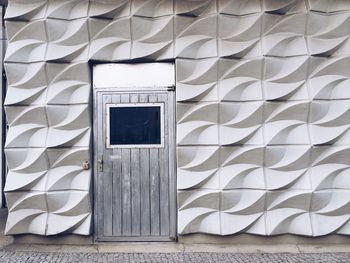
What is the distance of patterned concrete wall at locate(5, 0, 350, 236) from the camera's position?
506cm

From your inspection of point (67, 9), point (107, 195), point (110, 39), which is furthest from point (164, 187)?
point (67, 9)

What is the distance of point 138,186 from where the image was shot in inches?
206

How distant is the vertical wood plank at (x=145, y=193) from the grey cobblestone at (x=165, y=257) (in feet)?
1.50

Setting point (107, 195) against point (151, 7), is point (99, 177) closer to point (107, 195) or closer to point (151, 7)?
point (107, 195)

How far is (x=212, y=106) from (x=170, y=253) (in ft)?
6.98

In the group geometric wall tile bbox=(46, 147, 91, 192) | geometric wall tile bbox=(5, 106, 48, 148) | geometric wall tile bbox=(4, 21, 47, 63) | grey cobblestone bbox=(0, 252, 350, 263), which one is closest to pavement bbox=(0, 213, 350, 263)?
grey cobblestone bbox=(0, 252, 350, 263)

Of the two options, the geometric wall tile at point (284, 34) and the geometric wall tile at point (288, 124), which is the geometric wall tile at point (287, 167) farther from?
the geometric wall tile at point (284, 34)

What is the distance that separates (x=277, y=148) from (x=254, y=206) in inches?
34.9

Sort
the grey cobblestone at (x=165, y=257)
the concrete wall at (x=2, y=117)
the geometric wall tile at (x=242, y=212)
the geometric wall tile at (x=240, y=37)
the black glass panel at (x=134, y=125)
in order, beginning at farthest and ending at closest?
the concrete wall at (x=2, y=117), the black glass panel at (x=134, y=125), the geometric wall tile at (x=240, y=37), the geometric wall tile at (x=242, y=212), the grey cobblestone at (x=165, y=257)

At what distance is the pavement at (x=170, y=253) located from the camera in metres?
4.67

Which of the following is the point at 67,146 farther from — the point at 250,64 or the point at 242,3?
the point at 242,3

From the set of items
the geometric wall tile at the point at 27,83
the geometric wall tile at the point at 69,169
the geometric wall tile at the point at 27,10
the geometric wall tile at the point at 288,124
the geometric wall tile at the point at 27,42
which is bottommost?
the geometric wall tile at the point at 69,169

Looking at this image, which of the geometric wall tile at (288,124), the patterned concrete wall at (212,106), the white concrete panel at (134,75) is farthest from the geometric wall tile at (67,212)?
the geometric wall tile at (288,124)

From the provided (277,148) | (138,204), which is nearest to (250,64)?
(277,148)
